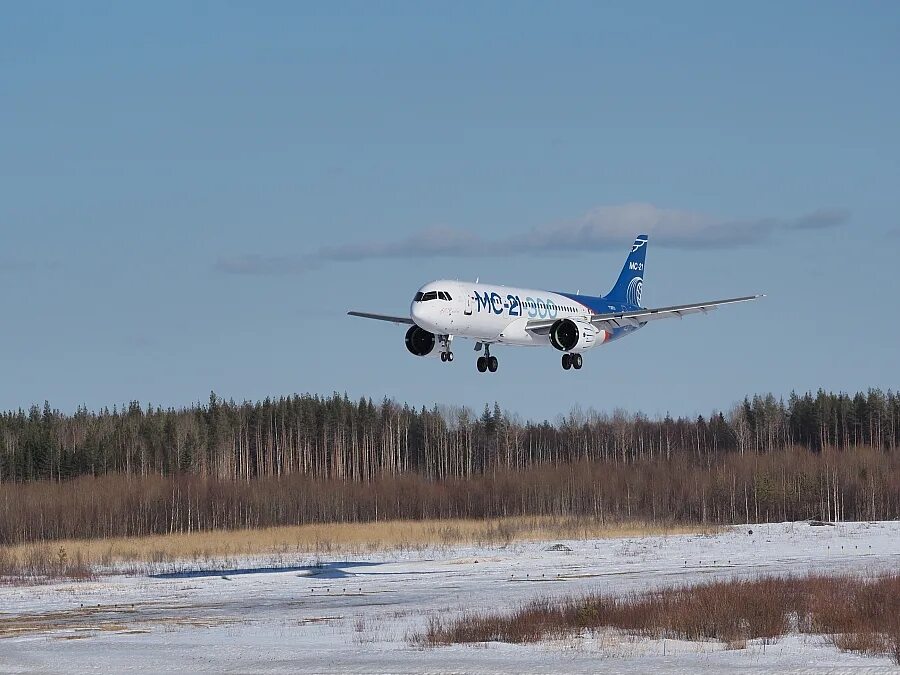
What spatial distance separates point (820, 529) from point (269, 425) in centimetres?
8083

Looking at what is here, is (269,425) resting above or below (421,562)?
above

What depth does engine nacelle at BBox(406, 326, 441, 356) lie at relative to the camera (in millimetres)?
61594

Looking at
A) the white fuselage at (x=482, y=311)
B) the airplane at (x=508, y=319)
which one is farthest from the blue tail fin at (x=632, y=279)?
the white fuselage at (x=482, y=311)

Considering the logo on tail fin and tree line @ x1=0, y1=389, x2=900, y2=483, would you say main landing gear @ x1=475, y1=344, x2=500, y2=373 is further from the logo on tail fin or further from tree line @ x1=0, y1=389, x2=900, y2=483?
tree line @ x1=0, y1=389, x2=900, y2=483

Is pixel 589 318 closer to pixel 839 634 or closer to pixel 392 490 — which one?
pixel 839 634

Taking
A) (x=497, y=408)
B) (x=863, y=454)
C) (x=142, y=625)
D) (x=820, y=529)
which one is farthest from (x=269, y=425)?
(x=142, y=625)

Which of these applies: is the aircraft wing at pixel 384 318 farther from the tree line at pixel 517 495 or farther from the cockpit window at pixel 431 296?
the tree line at pixel 517 495

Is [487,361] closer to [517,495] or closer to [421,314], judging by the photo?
[421,314]

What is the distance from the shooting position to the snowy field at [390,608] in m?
35.6

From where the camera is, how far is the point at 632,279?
85.3m

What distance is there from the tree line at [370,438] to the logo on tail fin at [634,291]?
216 feet

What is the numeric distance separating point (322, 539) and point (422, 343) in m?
43.8

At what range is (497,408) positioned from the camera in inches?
7298

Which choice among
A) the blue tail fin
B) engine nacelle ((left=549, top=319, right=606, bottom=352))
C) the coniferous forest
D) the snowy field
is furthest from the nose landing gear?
the coniferous forest
